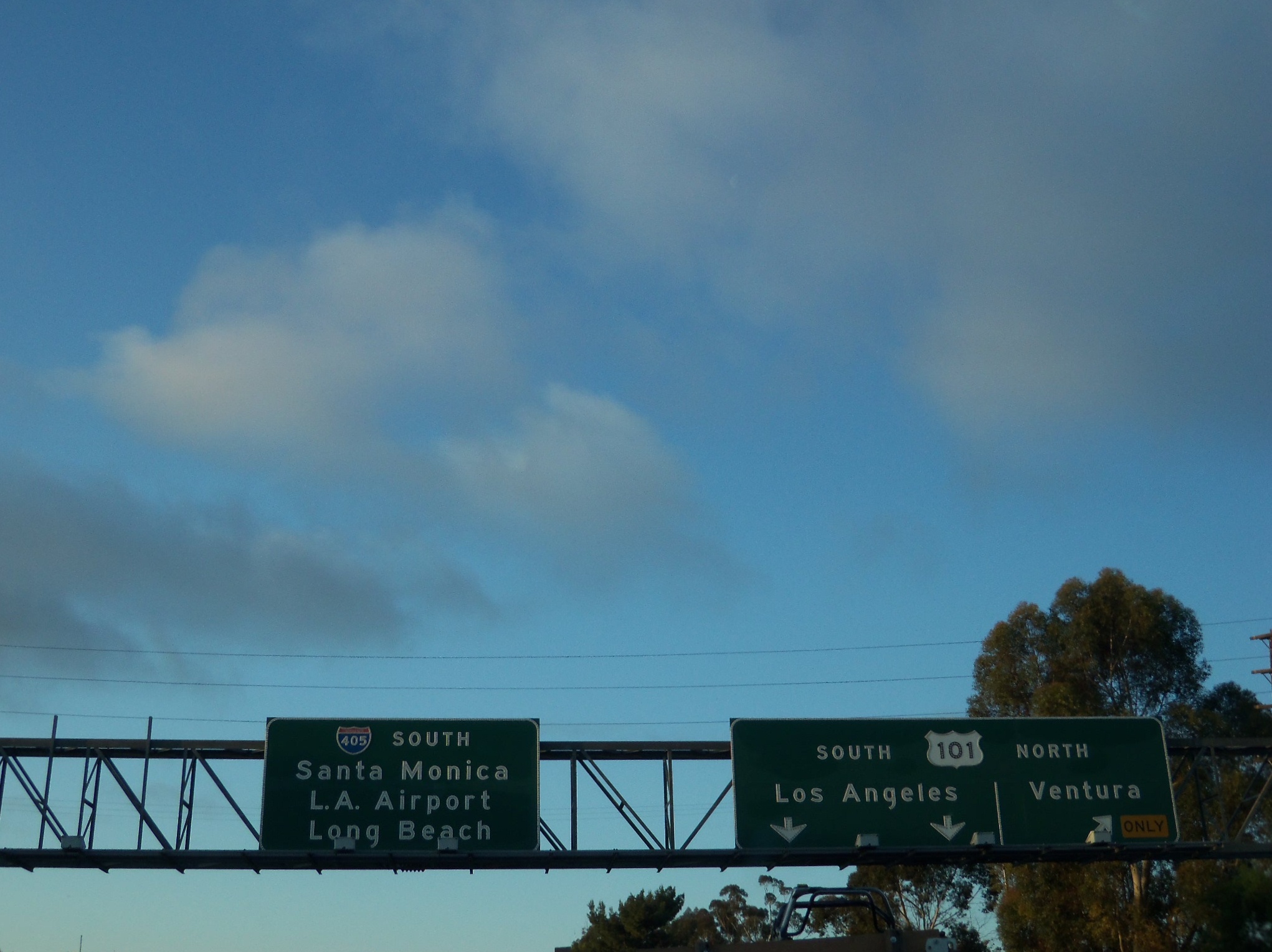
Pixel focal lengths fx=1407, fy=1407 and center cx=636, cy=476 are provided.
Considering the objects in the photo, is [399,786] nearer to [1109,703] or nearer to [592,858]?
[592,858]

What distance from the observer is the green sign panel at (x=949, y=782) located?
2844cm

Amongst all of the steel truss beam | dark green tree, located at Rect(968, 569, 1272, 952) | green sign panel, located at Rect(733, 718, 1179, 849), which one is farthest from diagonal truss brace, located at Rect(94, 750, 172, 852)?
dark green tree, located at Rect(968, 569, 1272, 952)

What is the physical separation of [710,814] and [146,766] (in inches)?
449

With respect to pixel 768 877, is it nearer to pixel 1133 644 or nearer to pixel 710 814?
pixel 1133 644

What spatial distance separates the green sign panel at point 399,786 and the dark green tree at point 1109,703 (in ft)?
96.1

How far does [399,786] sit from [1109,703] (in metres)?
40.0

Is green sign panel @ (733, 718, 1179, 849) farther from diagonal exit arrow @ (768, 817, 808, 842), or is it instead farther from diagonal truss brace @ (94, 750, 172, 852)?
diagonal truss brace @ (94, 750, 172, 852)

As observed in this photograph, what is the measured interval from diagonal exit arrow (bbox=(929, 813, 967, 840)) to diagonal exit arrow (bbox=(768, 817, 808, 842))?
8.94ft

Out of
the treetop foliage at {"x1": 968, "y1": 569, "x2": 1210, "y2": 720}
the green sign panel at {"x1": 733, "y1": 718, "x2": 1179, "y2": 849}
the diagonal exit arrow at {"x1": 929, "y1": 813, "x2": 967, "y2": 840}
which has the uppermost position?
the treetop foliage at {"x1": 968, "y1": 569, "x2": 1210, "y2": 720}

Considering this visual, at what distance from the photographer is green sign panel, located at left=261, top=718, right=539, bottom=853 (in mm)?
27500

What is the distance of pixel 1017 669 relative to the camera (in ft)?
201

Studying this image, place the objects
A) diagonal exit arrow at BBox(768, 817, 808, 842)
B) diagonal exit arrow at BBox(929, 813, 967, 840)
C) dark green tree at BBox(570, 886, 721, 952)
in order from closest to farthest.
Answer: diagonal exit arrow at BBox(768, 817, 808, 842) < diagonal exit arrow at BBox(929, 813, 967, 840) < dark green tree at BBox(570, 886, 721, 952)

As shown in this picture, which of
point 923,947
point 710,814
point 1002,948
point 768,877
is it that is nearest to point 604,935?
point 768,877

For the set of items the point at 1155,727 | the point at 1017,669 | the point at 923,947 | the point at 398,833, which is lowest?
the point at 923,947
